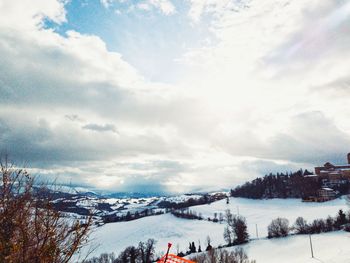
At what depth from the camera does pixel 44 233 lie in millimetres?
9438

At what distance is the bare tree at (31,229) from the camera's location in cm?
862

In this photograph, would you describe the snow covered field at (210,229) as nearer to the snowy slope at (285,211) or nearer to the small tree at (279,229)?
the snowy slope at (285,211)

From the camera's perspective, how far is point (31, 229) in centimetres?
1052

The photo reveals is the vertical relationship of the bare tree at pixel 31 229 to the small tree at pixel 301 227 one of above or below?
above

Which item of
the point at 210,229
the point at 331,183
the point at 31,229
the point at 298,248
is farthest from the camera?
the point at 331,183

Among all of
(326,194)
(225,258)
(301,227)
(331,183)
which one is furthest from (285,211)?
(225,258)

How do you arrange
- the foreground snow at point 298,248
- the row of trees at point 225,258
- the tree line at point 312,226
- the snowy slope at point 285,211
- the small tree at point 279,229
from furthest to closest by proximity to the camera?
1. the snowy slope at point 285,211
2. the small tree at point 279,229
3. the tree line at point 312,226
4. the foreground snow at point 298,248
5. the row of trees at point 225,258

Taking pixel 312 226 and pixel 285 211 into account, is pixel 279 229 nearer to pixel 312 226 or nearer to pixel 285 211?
pixel 312 226

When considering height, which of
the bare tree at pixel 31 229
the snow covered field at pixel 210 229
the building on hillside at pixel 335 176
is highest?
the building on hillside at pixel 335 176

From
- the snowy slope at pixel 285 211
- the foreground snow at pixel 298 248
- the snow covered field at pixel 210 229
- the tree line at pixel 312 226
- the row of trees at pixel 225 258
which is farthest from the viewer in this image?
the snowy slope at pixel 285 211

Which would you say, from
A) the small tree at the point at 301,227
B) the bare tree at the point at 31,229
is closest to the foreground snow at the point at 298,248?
the small tree at the point at 301,227

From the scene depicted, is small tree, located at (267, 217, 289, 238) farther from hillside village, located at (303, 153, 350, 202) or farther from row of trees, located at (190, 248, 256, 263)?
hillside village, located at (303, 153, 350, 202)

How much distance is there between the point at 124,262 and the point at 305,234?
7090 cm

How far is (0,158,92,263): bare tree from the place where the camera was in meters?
8.62
